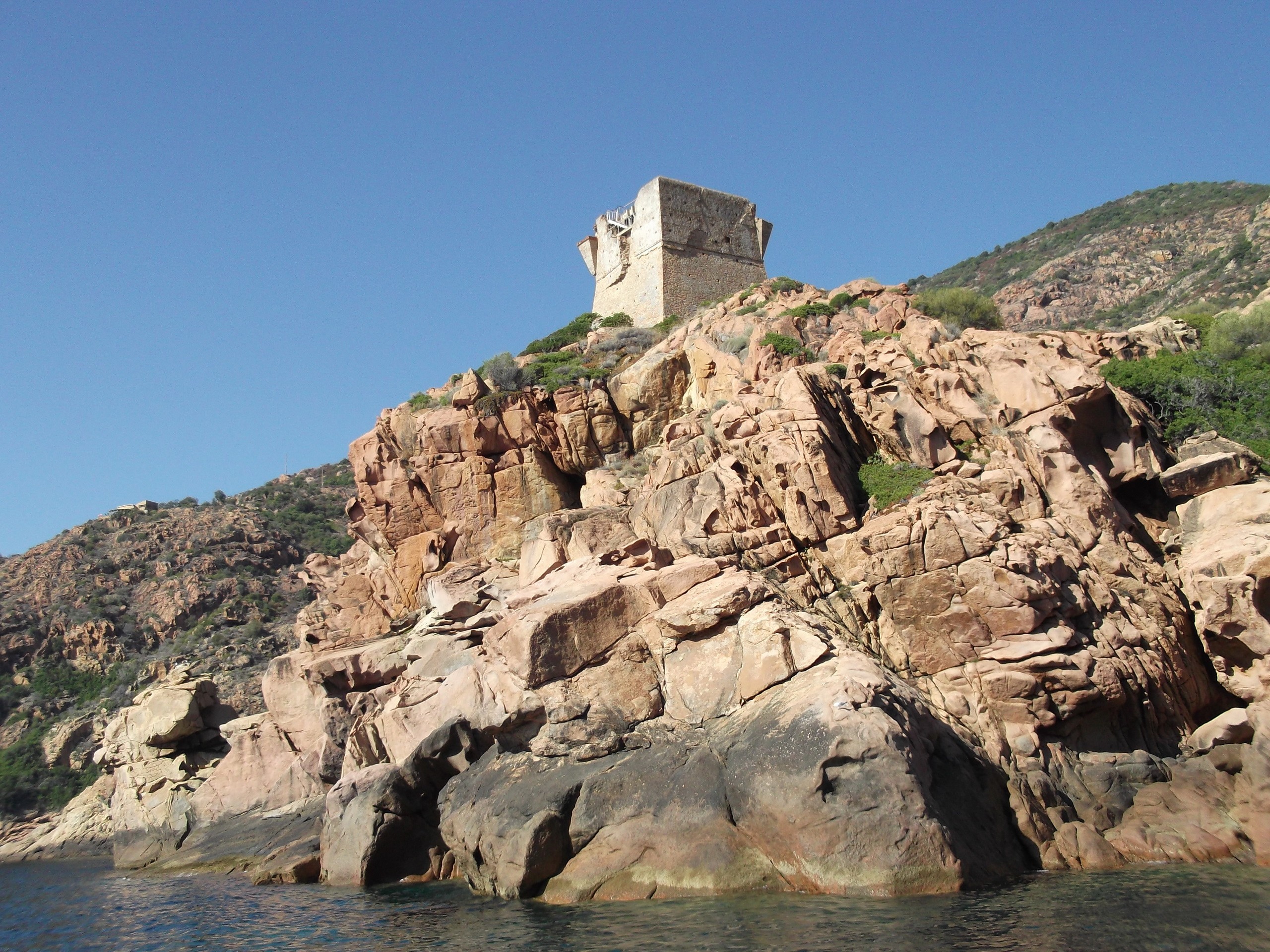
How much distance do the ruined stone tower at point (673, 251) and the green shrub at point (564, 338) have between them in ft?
7.07

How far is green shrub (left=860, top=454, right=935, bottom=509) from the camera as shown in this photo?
2120 centimetres

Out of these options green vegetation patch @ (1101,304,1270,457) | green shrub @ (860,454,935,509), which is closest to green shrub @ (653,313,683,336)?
green shrub @ (860,454,935,509)

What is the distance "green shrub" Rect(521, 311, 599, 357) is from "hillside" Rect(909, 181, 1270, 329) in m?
31.5

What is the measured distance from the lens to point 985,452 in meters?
22.0

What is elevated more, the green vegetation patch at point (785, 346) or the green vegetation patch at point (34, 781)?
the green vegetation patch at point (785, 346)

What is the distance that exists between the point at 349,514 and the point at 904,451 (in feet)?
60.8

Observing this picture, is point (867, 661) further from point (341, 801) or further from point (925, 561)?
point (341, 801)

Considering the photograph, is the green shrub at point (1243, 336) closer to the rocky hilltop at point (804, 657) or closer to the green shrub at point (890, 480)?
the rocky hilltop at point (804, 657)

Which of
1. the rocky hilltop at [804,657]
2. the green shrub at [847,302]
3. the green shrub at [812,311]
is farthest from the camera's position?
the green shrub at [847,302]

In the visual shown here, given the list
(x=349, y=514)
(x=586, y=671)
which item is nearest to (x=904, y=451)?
(x=586, y=671)

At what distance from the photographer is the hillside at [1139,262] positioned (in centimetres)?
5747

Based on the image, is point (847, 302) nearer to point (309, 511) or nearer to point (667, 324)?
point (667, 324)

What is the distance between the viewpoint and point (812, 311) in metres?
30.8

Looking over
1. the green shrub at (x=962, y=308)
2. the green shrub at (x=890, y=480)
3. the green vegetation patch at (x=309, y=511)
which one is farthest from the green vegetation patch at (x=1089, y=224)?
the green shrub at (x=890, y=480)
